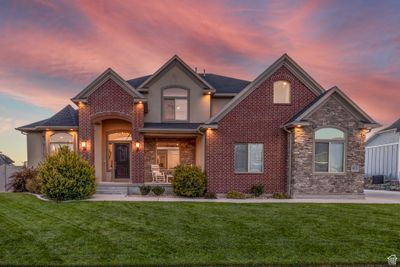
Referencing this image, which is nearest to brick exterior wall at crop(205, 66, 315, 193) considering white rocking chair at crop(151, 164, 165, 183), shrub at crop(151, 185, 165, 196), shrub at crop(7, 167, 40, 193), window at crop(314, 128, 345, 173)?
window at crop(314, 128, 345, 173)

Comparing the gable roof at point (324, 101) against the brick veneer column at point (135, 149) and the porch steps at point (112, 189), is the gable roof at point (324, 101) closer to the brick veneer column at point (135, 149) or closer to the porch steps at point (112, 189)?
the brick veneer column at point (135, 149)

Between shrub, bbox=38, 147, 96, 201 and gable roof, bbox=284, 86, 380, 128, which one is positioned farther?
gable roof, bbox=284, 86, 380, 128

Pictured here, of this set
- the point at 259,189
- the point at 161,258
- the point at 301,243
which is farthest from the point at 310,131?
the point at 161,258

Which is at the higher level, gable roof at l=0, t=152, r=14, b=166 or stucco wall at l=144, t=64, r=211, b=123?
stucco wall at l=144, t=64, r=211, b=123

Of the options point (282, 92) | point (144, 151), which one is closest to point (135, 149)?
point (144, 151)

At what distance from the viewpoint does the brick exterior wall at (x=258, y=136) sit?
1321 cm

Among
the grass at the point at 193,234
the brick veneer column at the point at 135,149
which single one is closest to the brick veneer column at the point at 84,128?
the brick veneer column at the point at 135,149

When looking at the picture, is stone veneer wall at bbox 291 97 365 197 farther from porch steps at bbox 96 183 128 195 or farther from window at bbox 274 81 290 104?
porch steps at bbox 96 183 128 195

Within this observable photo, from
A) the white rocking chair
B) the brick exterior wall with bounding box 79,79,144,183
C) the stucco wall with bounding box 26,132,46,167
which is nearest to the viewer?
the brick exterior wall with bounding box 79,79,144,183

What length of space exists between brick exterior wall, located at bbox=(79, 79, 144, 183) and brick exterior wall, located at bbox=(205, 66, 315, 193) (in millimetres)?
4195

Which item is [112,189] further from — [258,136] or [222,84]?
[222,84]

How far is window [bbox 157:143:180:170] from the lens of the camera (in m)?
16.5

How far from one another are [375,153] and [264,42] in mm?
16029

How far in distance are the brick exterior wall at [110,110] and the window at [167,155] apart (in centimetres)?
230
